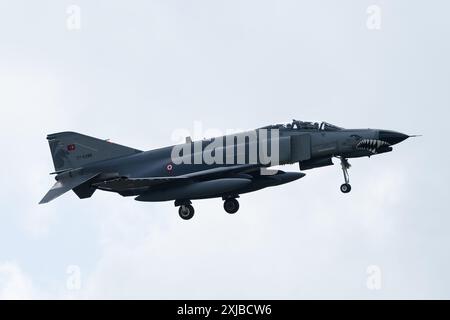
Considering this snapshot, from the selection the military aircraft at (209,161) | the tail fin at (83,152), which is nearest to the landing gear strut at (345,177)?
the military aircraft at (209,161)

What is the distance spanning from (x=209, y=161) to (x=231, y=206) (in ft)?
6.56

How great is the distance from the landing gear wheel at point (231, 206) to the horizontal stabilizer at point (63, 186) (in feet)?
16.5

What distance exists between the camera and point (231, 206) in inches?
1369

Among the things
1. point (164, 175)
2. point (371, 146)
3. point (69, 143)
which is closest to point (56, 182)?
point (69, 143)

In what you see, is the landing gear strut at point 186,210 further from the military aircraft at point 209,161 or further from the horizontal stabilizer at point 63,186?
the horizontal stabilizer at point 63,186

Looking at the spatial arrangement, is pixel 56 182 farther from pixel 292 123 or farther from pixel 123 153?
pixel 292 123

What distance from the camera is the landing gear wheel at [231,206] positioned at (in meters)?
34.8

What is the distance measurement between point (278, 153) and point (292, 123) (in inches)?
51.7

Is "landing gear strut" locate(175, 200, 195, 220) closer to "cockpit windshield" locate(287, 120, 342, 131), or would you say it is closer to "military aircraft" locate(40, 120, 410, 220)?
"military aircraft" locate(40, 120, 410, 220)

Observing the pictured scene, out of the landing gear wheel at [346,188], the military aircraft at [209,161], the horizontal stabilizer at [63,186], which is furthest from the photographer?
the horizontal stabilizer at [63,186]

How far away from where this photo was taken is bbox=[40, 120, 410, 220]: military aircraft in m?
32.8

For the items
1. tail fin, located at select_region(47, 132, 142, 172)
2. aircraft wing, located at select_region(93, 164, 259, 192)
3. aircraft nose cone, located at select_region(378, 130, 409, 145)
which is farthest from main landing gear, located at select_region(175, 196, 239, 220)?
aircraft nose cone, located at select_region(378, 130, 409, 145)

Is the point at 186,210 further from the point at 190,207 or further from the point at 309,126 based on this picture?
the point at 309,126

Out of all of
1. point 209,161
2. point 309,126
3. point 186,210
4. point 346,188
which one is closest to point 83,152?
point 186,210
